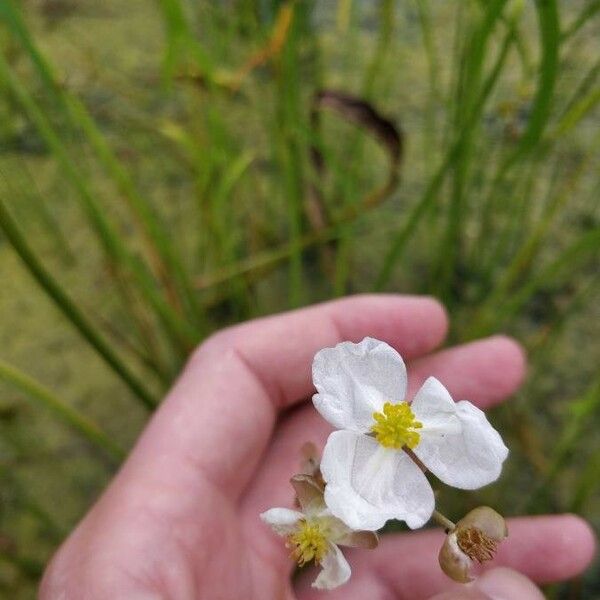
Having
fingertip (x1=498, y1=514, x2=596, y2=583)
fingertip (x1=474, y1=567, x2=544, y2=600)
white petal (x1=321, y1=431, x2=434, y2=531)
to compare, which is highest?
white petal (x1=321, y1=431, x2=434, y2=531)

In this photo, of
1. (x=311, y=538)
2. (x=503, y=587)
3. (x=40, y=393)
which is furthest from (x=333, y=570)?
(x=40, y=393)

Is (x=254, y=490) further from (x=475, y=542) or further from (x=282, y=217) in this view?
(x=282, y=217)

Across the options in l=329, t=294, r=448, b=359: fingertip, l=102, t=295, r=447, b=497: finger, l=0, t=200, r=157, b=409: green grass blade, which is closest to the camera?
l=0, t=200, r=157, b=409: green grass blade

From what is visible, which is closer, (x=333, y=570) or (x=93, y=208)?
(x=333, y=570)

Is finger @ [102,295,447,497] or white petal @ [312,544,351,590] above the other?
white petal @ [312,544,351,590]

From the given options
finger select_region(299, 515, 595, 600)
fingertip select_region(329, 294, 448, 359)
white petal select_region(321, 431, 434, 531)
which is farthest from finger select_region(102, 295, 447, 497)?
white petal select_region(321, 431, 434, 531)

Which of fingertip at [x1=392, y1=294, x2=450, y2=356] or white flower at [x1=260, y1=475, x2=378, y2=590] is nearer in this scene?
white flower at [x1=260, y1=475, x2=378, y2=590]

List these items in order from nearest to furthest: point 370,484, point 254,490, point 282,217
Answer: point 370,484
point 254,490
point 282,217

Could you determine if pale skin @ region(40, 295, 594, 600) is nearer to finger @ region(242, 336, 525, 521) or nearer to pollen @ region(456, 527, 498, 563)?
finger @ region(242, 336, 525, 521)

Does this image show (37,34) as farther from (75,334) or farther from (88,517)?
(88,517)
